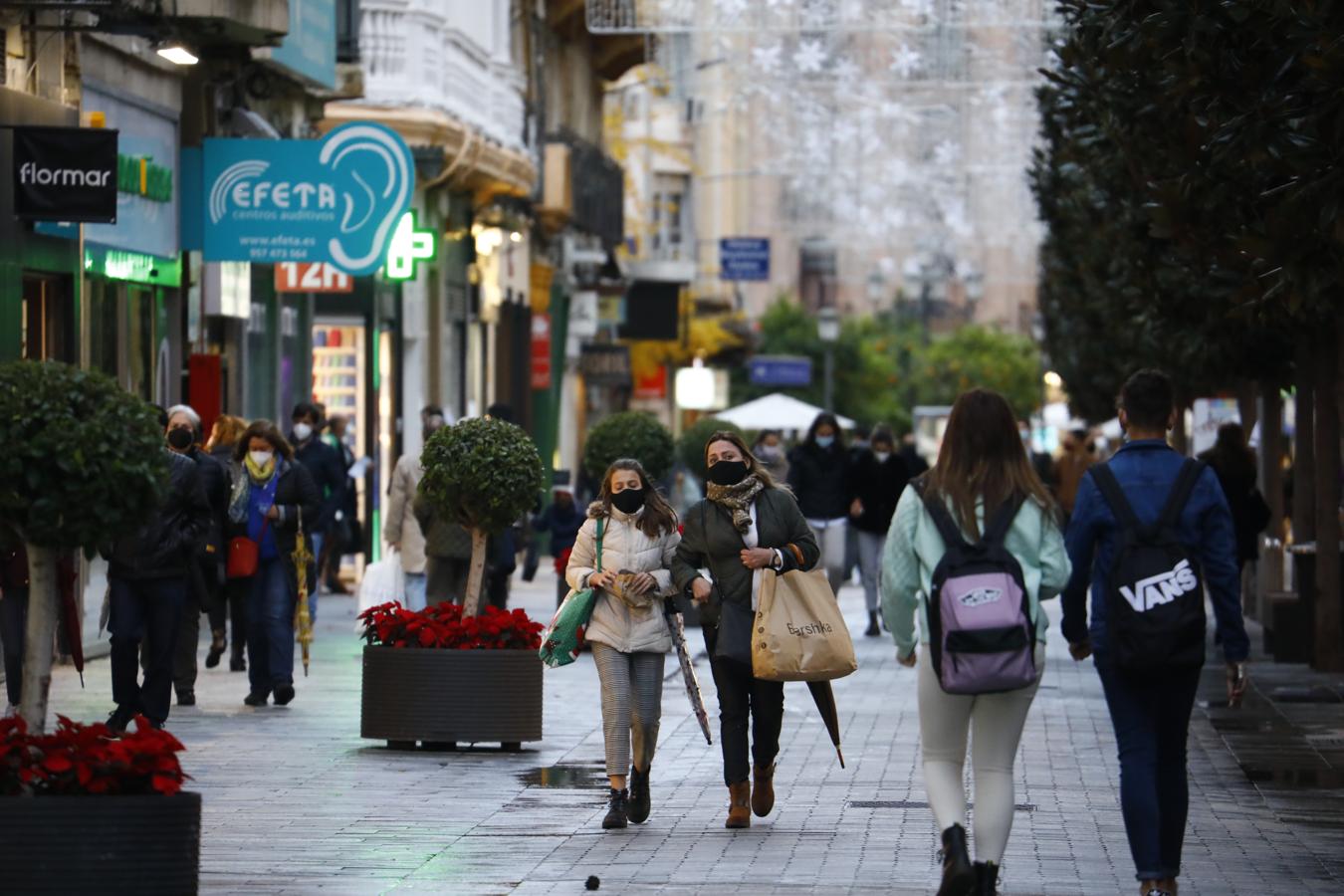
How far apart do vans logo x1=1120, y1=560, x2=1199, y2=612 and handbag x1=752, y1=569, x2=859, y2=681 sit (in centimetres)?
235

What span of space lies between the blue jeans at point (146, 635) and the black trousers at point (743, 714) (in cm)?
369

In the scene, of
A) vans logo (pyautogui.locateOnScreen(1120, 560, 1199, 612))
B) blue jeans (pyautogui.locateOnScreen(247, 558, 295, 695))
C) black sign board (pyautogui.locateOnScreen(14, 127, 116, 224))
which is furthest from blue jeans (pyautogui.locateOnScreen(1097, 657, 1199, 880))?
black sign board (pyautogui.locateOnScreen(14, 127, 116, 224))

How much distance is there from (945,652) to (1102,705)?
930cm

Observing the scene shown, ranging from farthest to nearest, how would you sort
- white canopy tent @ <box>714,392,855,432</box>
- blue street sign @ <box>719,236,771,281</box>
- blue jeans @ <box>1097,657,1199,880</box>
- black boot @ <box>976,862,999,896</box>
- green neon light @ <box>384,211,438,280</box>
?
1. blue street sign @ <box>719,236,771,281</box>
2. white canopy tent @ <box>714,392,855,432</box>
3. green neon light @ <box>384,211,438,280</box>
4. blue jeans @ <box>1097,657,1199,880</box>
5. black boot @ <box>976,862,999,896</box>

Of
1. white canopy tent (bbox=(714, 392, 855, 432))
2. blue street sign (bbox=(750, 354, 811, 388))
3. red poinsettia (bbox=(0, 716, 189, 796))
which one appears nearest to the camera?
red poinsettia (bbox=(0, 716, 189, 796))

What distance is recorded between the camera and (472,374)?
35906 mm

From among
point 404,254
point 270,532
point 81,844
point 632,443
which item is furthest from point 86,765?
point 404,254

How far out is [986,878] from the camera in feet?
28.1

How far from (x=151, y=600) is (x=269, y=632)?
7.36 ft

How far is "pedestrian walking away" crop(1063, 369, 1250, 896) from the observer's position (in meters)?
8.74

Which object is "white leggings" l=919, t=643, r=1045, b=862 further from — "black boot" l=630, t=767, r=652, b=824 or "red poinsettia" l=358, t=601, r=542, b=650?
"red poinsettia" l=358, t=601, r=542, b=650

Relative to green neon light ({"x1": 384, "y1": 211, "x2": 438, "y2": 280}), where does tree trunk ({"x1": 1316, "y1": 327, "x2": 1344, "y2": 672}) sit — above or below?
below

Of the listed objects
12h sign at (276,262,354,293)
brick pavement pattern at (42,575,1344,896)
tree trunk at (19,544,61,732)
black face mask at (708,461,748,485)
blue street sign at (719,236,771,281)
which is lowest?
brick pavement pattern at (42,575,1344,896)

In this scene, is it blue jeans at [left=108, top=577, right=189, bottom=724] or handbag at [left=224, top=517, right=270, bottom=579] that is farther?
handbag at [left=224, top=517, right=270, bottom=579]
